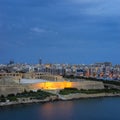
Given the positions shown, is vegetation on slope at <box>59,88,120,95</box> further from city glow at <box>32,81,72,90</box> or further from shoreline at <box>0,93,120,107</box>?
city glow at <box>32,81,72,90</box>

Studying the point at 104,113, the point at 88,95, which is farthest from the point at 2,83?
the point at 104,113

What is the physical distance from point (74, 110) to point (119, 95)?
4.79 meters

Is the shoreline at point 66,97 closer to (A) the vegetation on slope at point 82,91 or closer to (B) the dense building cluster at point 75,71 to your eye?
(A) the vegetation on slope at point 82,91

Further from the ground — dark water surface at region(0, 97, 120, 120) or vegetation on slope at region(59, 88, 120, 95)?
vegetation on slope at region(59, 88, 120, 95)

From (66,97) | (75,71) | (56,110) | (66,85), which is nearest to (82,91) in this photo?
(66,85)

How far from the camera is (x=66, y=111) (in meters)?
12.7

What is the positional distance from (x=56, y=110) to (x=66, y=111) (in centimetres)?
36

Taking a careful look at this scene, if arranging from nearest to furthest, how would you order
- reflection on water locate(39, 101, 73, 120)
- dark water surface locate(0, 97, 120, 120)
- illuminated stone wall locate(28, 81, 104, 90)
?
dark water surface locate(0, 97, 120, 120), reflection on water locate(39, 101, 73, 120), illuminated stone wall locate(28, 81, 104, 90)

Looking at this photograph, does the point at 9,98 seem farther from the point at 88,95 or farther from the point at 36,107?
the point at 88,95

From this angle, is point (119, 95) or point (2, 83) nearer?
point (2, 83)

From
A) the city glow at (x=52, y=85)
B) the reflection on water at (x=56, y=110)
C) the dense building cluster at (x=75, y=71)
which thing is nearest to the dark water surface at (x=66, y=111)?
the reflection on water at (x=56, y=110)

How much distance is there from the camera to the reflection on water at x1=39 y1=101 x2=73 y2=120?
11.9 metres

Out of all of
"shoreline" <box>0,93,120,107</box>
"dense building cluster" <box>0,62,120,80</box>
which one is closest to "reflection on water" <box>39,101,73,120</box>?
"shoreline" <box>0,93,120,107</box>

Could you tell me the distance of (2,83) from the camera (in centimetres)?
1575
